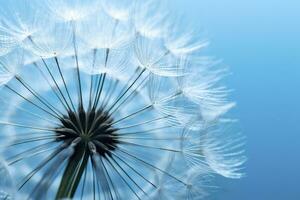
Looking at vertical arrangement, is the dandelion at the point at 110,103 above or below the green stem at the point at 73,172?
above

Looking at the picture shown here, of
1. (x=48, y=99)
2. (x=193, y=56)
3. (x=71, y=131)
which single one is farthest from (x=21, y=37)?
(x=193, y=56)

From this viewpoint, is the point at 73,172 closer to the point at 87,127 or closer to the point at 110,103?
the point at 87,127

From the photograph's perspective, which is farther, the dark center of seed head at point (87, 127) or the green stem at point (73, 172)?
the dark center of seed head at point (87, 127)

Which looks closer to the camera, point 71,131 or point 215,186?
point 71,131

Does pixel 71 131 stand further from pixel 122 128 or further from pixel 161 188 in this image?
pixel 161 188

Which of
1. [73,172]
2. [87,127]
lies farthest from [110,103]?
[73,172]
